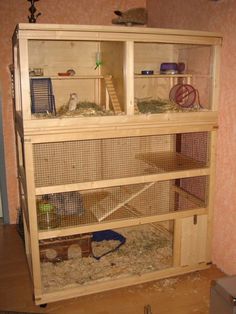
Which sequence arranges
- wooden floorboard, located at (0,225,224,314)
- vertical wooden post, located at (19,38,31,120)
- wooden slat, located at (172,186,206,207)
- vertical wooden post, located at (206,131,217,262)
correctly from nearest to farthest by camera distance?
vertical wooden post, located at (19,38,31,120), wooden floorboard, located at (0,225,224,314), vertical wooden post, located at (206,131,217,262), wooden slat, located at (172,186,206,207)

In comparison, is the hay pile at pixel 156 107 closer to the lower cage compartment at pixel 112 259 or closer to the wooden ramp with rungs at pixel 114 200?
the wooden ramp with rungs at pixel 114 200

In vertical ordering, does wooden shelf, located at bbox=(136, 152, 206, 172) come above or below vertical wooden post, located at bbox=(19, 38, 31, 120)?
below

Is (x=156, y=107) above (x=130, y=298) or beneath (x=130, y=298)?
above

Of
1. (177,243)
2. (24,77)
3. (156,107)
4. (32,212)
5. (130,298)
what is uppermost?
(24,77)

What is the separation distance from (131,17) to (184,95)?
0.93 meters

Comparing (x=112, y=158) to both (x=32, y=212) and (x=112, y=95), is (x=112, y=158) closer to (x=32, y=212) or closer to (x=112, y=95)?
(x=112, y=95)

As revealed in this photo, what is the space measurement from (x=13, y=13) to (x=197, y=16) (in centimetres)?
158

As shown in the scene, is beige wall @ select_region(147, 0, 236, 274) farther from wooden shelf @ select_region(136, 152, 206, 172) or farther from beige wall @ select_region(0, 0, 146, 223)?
beige wall @ select_region(0, 0, 146, 223)

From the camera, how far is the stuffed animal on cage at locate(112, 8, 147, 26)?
9.44 ft

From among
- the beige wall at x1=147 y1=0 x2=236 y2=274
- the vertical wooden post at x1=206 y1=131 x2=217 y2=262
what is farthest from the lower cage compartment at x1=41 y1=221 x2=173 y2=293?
the beige wall at x1=147 y1=0 x2=236 y2=274

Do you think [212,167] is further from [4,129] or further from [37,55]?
[4,129]

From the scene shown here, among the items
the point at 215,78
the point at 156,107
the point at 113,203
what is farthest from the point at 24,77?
the point at 215,78

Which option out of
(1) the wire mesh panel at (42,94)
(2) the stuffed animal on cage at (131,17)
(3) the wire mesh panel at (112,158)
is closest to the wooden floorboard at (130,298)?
(3) the wire mesh panel at (112,158)

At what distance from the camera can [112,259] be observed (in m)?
2.56
